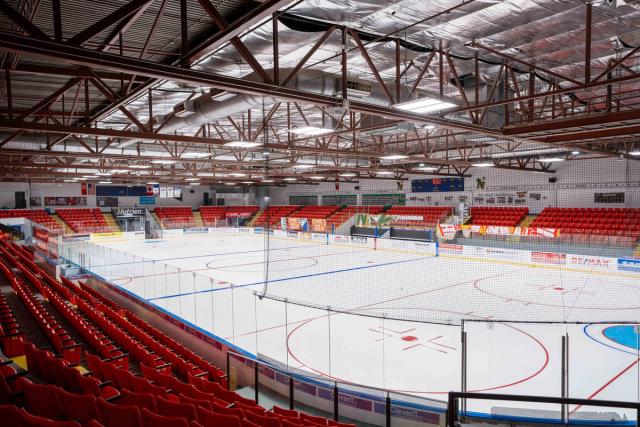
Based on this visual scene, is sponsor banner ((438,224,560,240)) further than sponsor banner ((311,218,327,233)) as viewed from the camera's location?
No

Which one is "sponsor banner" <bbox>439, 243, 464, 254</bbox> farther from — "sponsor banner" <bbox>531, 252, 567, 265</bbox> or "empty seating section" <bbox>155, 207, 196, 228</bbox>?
"empty seating section" <bbox>155, 207, 196, 228</bbox>

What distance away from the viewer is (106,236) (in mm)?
34719

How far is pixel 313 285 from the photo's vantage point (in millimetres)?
18141

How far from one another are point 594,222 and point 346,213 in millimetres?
19215

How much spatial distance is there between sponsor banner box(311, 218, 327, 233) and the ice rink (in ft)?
33.2

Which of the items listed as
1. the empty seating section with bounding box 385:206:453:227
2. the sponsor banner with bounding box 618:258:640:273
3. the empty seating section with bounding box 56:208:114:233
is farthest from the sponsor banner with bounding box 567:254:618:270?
the empty seating section with bounding box 56:208:114:233

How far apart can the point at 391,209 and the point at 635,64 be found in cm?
2496

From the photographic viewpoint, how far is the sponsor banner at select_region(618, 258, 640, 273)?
17.3 meters

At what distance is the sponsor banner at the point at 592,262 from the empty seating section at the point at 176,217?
103 feet

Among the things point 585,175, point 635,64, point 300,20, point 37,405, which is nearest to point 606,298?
point 635,64

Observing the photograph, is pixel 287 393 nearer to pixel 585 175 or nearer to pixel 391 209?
pixel 585 175

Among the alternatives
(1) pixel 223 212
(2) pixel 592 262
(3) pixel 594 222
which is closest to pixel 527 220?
(3) pixel 594 222

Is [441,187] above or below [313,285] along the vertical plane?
above

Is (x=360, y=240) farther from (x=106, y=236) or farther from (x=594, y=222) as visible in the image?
(x=106, y=236)
